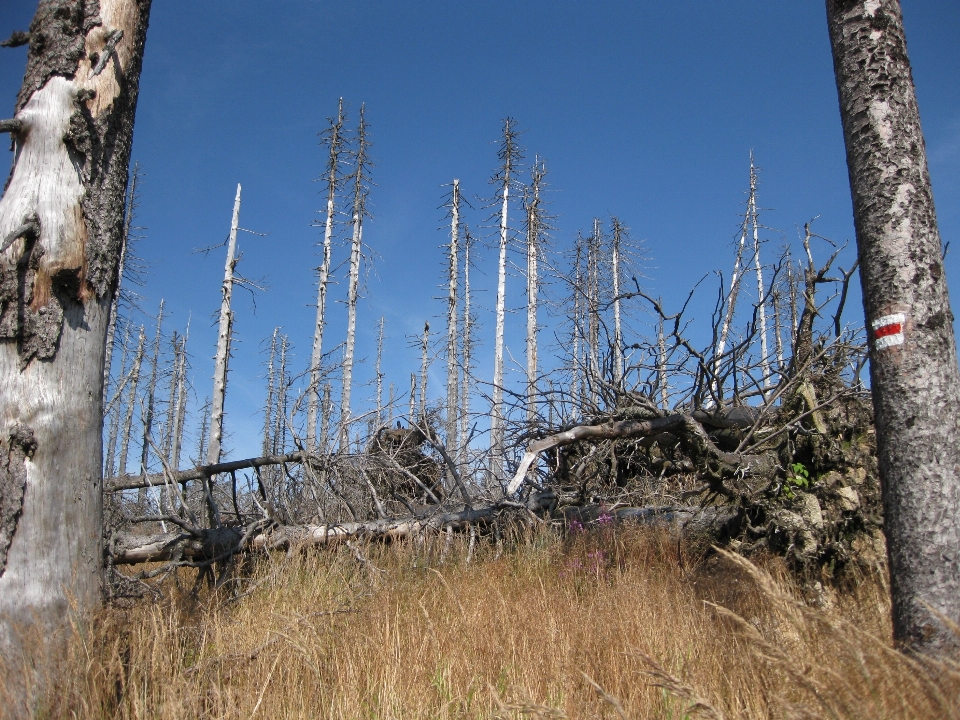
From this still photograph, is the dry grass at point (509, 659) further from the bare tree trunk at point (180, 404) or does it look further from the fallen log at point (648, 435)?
the bare tree trunk at point (180, 404)

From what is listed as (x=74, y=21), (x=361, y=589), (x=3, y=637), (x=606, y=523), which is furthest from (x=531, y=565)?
(x=74, y=21)

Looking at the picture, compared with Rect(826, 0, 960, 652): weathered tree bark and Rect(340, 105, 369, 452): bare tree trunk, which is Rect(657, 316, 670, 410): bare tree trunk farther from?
Rect(340, 105, 369, 452): bare tree trunk

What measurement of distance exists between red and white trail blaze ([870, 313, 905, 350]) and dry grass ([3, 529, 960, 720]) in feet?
4.02

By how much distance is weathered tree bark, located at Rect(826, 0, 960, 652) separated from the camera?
2.71 m

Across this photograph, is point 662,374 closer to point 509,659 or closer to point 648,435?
point 648,435

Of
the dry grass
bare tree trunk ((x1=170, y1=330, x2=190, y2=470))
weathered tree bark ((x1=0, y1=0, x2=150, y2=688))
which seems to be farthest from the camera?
bare tree trunk ((x1=170, y1=330, x2=190, y2=470))

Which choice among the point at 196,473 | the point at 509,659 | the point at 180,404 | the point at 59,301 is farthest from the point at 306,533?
Answer: the point at 180,404

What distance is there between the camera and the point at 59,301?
128 inches

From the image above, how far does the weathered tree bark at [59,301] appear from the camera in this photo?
305 cm

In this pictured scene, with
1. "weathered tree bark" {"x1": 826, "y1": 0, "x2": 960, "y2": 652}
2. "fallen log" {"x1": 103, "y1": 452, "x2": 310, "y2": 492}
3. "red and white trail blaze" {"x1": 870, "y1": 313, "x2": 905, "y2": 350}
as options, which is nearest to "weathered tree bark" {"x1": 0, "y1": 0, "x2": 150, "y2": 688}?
"fallen log" {"x1": 103, "y1": 452, "x2": 310, "y2": 492}

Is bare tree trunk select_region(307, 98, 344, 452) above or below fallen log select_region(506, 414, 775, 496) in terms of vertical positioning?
above

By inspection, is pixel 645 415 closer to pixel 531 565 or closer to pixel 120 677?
pixel 531 565

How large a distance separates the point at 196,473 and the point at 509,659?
457 cm

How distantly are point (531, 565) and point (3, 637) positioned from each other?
3873mm
